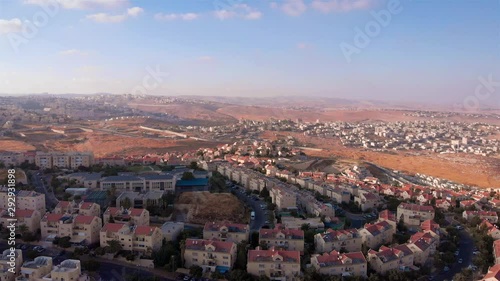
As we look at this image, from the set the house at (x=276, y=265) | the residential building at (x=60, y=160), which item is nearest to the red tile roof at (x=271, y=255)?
the house at (x=276, y=265)

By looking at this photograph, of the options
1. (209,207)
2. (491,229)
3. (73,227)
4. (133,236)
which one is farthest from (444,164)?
(73,227)

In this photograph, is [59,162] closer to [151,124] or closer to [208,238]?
[208,238]

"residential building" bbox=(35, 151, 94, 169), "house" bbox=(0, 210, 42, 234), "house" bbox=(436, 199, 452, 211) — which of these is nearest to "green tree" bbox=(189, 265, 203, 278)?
"house" bbox=(0, 210, 42, 234)

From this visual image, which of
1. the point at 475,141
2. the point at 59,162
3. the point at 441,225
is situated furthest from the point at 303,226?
the point at 475,141

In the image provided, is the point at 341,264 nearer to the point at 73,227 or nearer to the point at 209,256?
the point at 209,256

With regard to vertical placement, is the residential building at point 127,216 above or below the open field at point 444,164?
above

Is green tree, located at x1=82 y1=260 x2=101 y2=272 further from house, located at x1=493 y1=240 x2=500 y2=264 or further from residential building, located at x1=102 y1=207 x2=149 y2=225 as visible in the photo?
house, located at x1=493 y1=240 x2=500 y2=264

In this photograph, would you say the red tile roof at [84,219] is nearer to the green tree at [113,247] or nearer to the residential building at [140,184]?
the green tree at [113,247]
